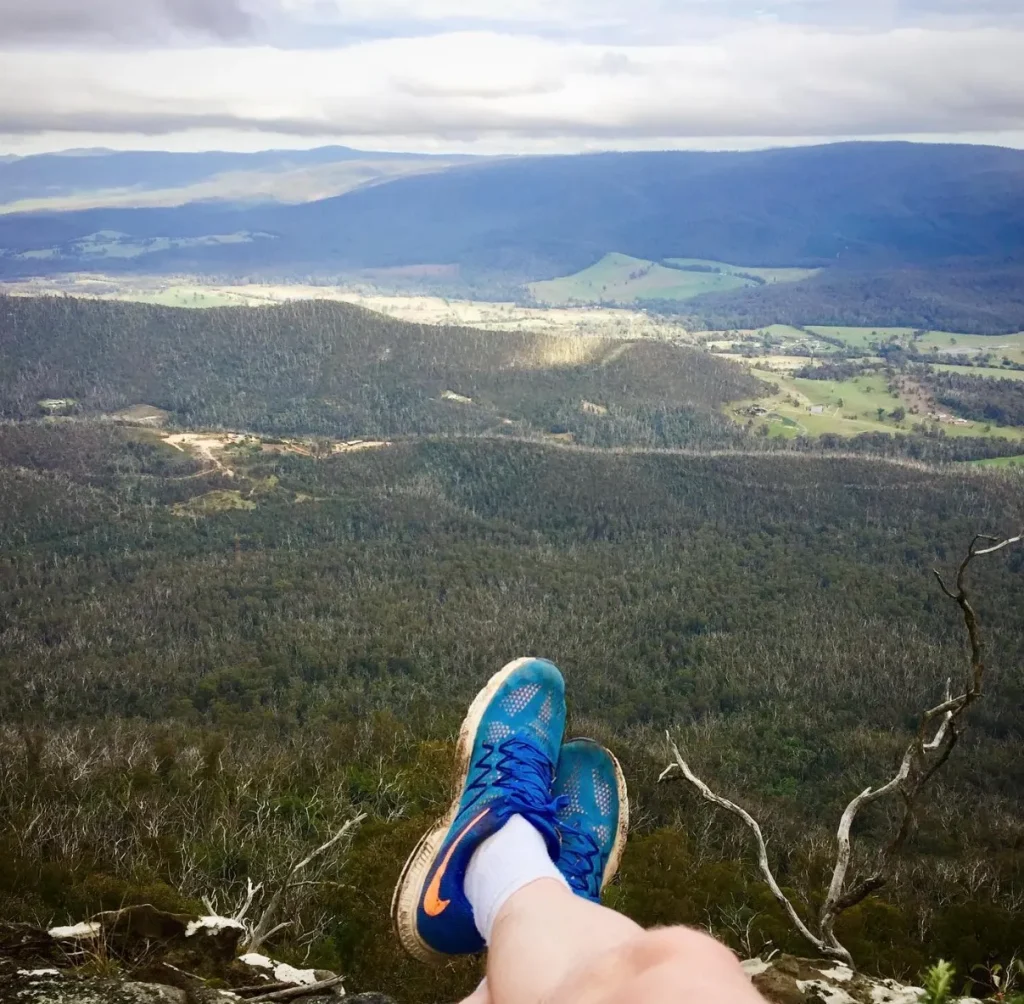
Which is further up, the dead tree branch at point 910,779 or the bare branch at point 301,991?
the dead tree branch at point 910,779

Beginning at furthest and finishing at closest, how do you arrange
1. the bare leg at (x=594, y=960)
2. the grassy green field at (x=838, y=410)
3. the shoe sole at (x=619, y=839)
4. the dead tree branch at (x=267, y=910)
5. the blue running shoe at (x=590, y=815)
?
the grassy green field at (x=838, y=410), the dead tree branch at (x=267, y=910), the shoe sole at (x=619, y=839), the blue running shoe at (x=590, y=815), the bare leg at (x=594, y=960)

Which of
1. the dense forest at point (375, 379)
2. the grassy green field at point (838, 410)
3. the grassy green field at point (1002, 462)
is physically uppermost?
the dense forest at point (375, 379)

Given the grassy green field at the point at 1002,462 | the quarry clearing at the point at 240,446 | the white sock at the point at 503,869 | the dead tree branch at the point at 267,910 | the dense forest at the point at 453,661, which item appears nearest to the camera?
the white sock at the point at 503,869

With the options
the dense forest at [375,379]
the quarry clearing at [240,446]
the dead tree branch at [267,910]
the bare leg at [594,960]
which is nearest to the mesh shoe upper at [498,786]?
the bare leg at [594,960]

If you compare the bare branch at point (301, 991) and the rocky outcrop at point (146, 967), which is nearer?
the rocky outcrop at point (146, 967)

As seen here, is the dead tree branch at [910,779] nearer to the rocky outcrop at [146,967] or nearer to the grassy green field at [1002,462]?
the rocky outcrop at [146,967]

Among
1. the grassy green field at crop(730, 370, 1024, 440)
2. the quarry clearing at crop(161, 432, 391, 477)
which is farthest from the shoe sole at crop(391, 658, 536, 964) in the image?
the grassy green field at crop(730, 370, 1024, 440)

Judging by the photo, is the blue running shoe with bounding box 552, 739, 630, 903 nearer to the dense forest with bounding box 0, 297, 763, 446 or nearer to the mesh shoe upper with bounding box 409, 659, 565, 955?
the mesh shoe upper with bounding box 409, 659, 565, 955
